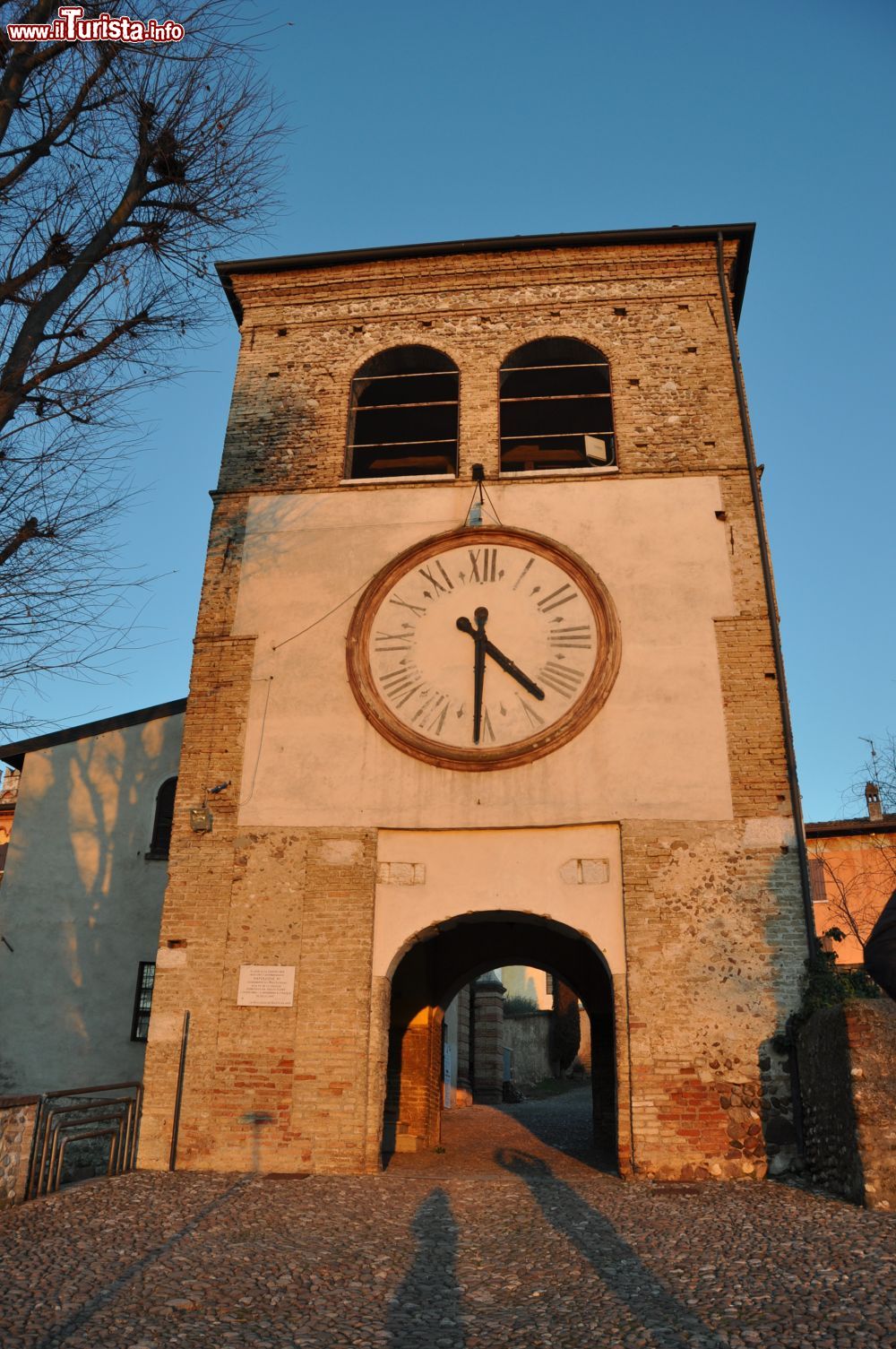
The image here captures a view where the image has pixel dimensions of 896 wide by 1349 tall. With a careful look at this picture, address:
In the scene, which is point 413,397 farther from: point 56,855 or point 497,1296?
point 497,1296

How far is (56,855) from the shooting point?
1416 centimetres

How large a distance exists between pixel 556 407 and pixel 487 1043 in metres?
17.5

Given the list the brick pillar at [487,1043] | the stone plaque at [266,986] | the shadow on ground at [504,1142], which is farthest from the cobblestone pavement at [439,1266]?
the brick pillar at [487,1043]

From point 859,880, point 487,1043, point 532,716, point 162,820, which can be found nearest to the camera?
point 532,716

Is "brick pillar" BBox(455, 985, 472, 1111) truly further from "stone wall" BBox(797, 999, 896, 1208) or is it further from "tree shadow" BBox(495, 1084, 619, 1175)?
"stone wall" BBox(797, 999, 896, 1208)

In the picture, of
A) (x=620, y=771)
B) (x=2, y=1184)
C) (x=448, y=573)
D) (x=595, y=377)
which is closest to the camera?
(x=2, y=1184)

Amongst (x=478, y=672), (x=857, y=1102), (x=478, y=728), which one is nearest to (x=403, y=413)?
(x=478, y=672)

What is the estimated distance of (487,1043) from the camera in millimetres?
25953

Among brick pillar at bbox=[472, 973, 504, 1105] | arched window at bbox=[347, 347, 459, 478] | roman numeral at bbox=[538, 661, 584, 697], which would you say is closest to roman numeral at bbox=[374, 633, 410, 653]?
roman numeral at bbox=[538, 661, 584, 697]

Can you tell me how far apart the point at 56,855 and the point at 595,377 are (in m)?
9.60

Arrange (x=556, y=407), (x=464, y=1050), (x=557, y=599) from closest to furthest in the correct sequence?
(x=557, y=599) → (x=556, y=407) → (x=464, y=1050)

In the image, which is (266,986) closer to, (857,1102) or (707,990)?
(707,990)

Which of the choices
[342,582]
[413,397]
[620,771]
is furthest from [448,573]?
[413,397]

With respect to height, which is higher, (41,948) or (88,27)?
(88,27)
